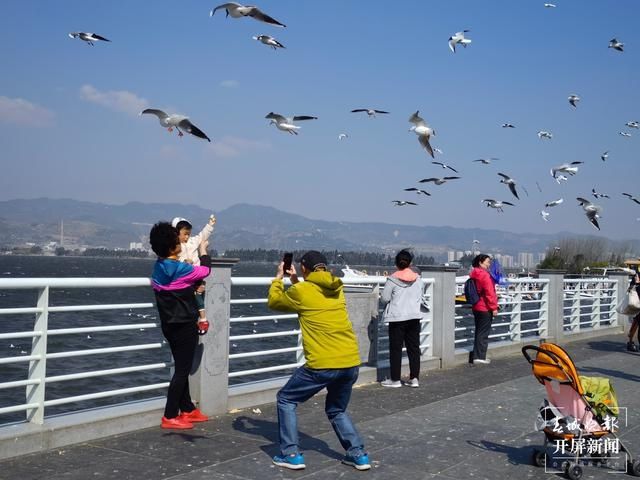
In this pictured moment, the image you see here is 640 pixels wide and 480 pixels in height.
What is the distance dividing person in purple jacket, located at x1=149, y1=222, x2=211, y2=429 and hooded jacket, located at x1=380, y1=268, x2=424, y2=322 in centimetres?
349

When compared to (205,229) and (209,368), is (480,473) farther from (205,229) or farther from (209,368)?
(205,229)

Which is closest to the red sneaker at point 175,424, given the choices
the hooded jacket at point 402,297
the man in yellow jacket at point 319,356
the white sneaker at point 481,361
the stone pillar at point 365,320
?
the man in yellow jacket at point 319,356

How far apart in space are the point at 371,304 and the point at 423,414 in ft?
8.38

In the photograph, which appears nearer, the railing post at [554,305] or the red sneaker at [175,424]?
the red sneaker at [175,424]

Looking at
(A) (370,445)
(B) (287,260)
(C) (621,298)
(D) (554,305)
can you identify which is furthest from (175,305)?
(C) (621,298)

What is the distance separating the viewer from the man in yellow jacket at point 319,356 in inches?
230

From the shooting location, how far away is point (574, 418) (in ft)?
19.8

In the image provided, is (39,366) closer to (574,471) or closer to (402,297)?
(574,471)

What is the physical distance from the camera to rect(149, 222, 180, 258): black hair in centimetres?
677

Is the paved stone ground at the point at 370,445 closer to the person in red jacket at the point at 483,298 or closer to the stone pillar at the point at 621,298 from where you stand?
the person in red jacket at the point at 483,298

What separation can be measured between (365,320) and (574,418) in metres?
4.65

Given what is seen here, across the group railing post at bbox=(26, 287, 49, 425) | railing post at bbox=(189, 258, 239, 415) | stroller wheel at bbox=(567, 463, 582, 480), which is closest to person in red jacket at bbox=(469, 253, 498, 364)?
railing post at bbox=(189, 258, 239, 415)

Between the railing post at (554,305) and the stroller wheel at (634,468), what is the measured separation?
9916 millimetres

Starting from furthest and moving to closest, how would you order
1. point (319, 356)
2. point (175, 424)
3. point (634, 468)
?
point (175, 424) < point (634, 468) < point (319, 356)
